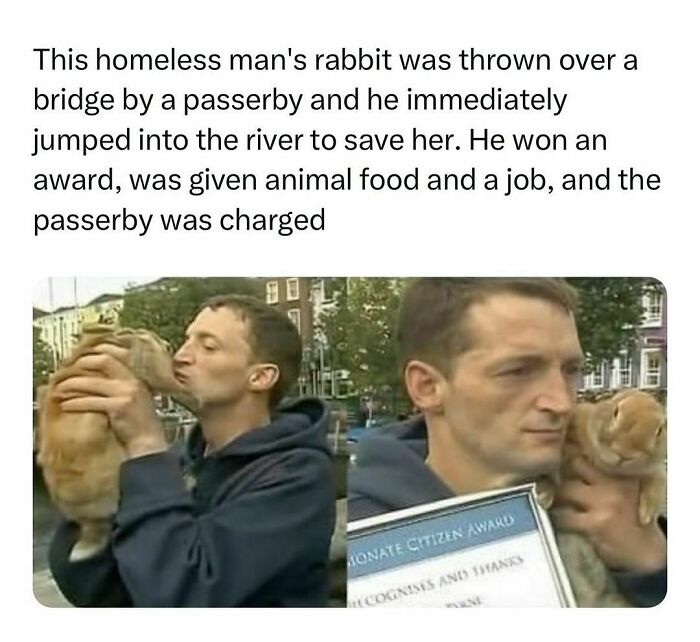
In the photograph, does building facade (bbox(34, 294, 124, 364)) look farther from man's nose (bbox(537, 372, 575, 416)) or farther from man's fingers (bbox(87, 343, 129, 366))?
man's nose (bbox(537, 372, 575, 416))

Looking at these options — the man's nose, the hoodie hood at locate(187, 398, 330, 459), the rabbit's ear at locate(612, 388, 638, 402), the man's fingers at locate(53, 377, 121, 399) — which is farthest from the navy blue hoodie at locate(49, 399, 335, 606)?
the rabbit's ear at locate(612, 388, 638, 402)

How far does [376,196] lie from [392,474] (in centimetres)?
41

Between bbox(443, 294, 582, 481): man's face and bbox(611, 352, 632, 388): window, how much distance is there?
0.22 ft

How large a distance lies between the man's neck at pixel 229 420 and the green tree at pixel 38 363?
236mm

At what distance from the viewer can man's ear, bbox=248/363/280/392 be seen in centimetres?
159

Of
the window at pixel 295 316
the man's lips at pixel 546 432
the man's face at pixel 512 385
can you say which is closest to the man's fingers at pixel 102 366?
the window at pixel 295 316

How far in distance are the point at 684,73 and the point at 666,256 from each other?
0.28 metres

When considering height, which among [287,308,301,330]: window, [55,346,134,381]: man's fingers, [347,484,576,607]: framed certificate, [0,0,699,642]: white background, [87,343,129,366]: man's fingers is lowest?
[347,484,576,607]: framed certificate

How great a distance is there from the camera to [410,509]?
1595 mm

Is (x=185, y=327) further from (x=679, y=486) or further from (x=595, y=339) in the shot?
(x=679, y=486)

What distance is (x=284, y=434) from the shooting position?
159 centimetres

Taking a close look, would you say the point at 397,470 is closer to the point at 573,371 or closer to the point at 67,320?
the point at 573,371

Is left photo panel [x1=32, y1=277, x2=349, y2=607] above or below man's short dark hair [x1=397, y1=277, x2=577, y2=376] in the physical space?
below

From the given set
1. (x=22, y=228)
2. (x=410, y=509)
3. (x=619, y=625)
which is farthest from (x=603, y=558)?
(x=22, y=228)
